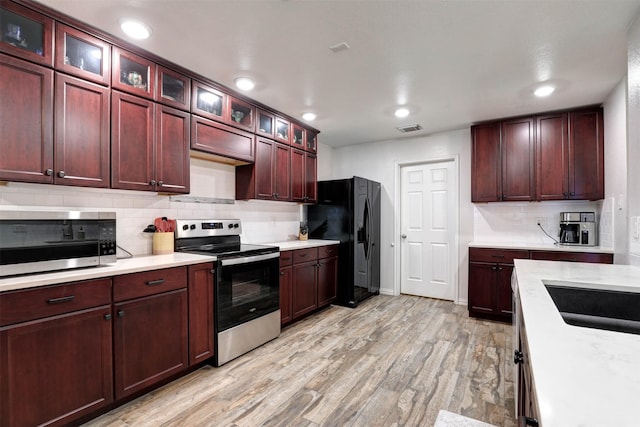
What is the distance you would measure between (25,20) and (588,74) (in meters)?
3.98

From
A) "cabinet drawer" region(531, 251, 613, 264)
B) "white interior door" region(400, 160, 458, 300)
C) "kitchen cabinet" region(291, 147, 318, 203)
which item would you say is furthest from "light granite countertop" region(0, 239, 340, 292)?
"cabinet drawer" region(531, 251, 613, 264)

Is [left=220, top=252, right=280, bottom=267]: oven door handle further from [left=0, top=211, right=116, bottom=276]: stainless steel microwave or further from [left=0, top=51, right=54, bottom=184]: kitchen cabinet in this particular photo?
[left=0, top=51, right=54, bottom=184]: kitchen cabinet

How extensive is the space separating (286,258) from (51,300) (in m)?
1.95

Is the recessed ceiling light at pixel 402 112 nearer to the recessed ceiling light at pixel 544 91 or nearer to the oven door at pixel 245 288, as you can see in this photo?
the recessed ceiling light at pixel 544 91

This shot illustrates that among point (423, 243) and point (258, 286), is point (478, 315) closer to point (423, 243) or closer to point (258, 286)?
point (423, 243)

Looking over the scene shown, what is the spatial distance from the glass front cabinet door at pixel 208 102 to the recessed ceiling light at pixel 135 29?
1.95 ft

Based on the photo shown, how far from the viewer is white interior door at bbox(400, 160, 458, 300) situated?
14.1 ft

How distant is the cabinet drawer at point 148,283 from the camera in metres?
1.87

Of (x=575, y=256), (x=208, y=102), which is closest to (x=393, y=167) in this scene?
(x=575, y=256)

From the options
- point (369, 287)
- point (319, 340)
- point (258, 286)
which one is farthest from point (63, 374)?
point (369, 287)

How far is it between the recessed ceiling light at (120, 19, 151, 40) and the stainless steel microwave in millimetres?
1194

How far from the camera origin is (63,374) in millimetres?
1649

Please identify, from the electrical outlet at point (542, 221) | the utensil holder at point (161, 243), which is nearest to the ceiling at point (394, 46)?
the electrical outlet at point (542, 221)

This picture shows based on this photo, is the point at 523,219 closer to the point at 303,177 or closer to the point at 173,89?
the point at 303,177
